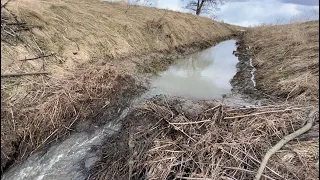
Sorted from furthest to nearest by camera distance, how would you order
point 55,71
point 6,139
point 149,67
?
point 149,67 → point 55,71 → point 6,139

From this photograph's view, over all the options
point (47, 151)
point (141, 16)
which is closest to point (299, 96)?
point (47, 151)

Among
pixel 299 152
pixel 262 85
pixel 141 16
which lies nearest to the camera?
pixel 299 152

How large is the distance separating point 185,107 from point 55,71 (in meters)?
3.22

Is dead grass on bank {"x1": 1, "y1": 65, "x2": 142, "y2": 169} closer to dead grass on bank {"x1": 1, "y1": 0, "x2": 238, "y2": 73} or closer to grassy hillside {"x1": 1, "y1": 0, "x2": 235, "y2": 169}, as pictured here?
grassy hillside {"x1": 1, "y1": 0, "x2": 235, "y2": 169}

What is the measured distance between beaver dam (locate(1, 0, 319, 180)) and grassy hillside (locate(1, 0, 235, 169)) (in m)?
0.03

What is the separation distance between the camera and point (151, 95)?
885cm

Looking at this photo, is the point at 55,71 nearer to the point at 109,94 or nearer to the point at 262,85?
the point at 109,94

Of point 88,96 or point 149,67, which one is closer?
point 88,96

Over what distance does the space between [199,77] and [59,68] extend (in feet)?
18.3

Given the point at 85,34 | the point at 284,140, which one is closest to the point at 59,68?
the point at 85,34

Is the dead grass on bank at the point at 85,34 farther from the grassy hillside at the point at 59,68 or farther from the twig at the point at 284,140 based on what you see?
the twig at the point at 284,140

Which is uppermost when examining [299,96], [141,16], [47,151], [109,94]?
[141,16]

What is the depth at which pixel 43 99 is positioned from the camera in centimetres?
677

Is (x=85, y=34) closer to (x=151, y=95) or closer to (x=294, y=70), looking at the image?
(x=151, y=95)
